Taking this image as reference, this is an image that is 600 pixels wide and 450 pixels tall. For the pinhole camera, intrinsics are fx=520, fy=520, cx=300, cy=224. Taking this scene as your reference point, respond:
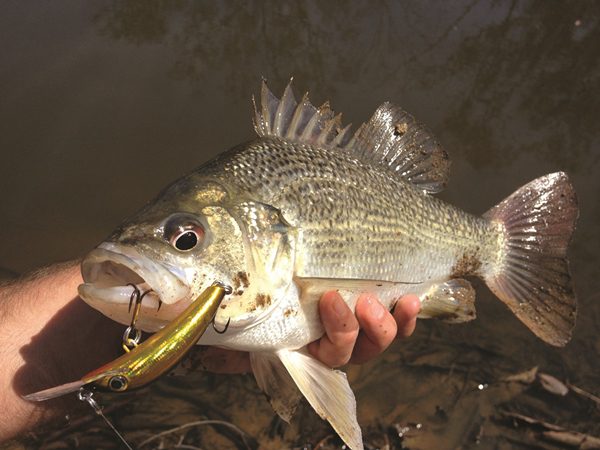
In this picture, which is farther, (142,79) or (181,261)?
(142,79)

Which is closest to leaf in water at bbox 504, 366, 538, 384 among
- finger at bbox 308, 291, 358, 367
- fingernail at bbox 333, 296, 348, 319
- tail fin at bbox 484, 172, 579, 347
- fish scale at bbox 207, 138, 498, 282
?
tail fin at bbox 484, 172, 579, 347

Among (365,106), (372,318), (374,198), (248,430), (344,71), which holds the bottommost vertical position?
(248,430)

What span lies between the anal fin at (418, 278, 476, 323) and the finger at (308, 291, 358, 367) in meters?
0.48

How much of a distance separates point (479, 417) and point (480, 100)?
321 centimetres

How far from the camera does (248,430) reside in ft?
10.5

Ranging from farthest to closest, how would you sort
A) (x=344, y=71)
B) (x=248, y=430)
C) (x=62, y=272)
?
(x=344, y=71) < (x=248, y=430) < (x=62, y=272)

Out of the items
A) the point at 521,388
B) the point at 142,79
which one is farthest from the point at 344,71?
the point at 521,388

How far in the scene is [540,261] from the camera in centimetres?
238

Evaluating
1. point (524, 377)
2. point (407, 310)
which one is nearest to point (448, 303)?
point (407, 310)

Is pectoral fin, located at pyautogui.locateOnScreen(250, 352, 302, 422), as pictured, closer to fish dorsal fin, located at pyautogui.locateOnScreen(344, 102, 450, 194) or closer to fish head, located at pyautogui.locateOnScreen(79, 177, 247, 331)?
fish head, located at pyautogui.locateOnScreen(79, 177, 247, 331)

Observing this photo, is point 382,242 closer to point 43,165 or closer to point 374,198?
point 374,198

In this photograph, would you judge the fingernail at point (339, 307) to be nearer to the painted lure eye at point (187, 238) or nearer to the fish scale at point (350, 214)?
the fish scale at point (350, 214)

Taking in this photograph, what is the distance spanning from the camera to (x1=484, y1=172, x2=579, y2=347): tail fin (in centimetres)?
233

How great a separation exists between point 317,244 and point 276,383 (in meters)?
0.57
